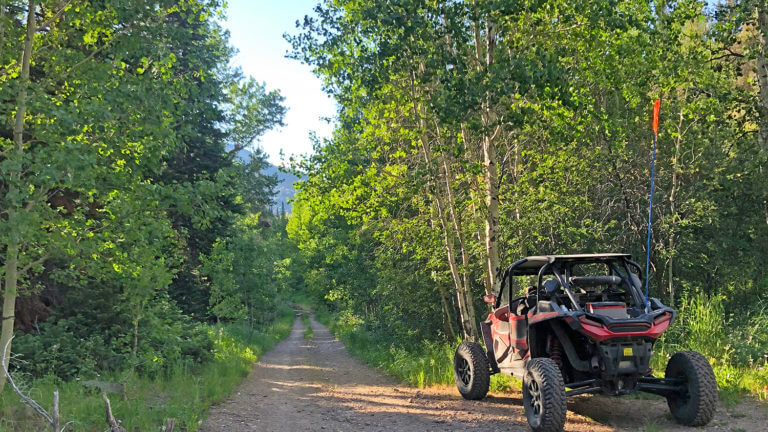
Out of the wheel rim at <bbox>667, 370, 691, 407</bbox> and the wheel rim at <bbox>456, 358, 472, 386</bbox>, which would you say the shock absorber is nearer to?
the wheel rim at <bbox>667, 370, 691, 407</bbox>

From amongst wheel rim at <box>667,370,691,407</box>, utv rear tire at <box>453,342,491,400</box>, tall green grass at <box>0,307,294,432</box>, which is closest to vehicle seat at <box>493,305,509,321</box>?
utv rear tire at <box>453,342,491,400</box>

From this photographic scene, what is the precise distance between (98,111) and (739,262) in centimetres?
1368

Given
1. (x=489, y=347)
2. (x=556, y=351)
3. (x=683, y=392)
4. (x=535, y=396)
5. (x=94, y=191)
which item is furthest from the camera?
(x=489, y=347)

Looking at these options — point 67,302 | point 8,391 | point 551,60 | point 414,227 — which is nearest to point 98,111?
point 8,391

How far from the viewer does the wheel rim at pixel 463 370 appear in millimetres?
8727

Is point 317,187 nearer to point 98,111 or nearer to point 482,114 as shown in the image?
A: point 482,114

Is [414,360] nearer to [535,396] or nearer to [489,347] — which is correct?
[489,347]

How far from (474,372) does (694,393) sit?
3303 mm

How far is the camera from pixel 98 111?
21.2ft

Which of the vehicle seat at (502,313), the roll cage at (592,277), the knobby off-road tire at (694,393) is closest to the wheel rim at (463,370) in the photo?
the vehicle seat at (502,313)

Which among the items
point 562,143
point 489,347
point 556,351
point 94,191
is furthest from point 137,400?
point 562,143

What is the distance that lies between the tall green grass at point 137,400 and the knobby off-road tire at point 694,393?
6194mm

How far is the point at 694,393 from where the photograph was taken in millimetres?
5824

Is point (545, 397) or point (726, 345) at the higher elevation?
point (726, 345)
